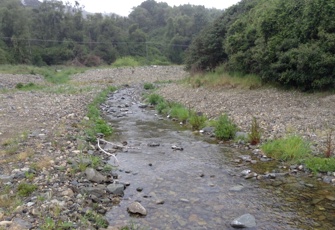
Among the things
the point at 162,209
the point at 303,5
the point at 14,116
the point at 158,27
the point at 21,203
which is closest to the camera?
the point at 21,203

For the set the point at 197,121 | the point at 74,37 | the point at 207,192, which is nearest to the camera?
the point at 207,192

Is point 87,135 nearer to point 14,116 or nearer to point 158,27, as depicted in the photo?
point 14,116

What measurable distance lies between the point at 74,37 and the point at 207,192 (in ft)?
240

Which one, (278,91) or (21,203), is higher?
(278,91)

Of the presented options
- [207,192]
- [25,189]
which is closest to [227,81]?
[207,192]

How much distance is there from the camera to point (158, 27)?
4045 inches

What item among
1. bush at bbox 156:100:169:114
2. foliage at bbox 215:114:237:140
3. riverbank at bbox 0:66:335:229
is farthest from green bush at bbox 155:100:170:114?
foliage at bbox 215:114:237:140

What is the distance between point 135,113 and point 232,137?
7742mm

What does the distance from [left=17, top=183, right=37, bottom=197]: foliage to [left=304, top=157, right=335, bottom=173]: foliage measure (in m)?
7.51

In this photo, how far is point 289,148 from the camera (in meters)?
10.2

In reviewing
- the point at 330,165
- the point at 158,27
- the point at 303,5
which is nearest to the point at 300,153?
the point at 330,165

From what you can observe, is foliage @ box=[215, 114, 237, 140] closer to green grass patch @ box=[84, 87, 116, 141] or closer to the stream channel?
the stream channel

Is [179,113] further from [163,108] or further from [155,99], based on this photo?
[155,99]

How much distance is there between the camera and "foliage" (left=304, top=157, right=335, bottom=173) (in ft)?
29.9
